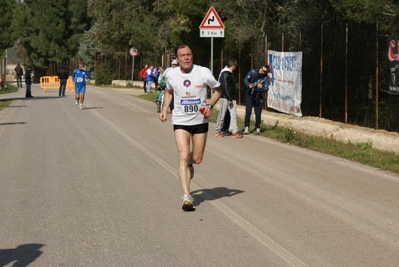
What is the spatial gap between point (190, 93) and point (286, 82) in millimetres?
12430

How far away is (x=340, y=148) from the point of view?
1568cm

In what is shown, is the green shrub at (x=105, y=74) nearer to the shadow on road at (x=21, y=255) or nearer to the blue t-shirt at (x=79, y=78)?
the blue t-shirt at (x=79, y=78)

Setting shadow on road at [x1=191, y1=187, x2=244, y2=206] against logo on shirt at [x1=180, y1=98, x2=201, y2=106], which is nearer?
logo on shirt at [x1=180, y1=98, x2=201, y2=106]

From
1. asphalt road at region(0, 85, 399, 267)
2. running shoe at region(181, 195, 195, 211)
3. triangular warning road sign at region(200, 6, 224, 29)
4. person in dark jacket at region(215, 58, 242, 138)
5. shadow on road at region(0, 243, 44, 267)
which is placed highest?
triangular warning road sign at region(200, 6, 224, 29)

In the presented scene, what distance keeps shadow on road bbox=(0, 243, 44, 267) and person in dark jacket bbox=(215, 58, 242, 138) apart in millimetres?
11384

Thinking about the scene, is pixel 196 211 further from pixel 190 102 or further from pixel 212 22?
pixel 212 22

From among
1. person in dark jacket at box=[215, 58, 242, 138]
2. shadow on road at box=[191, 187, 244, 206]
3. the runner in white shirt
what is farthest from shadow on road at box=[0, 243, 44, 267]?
person in dark jacket at box=[215, 58, 242, 138]

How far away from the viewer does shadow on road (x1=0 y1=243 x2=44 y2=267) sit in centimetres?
669

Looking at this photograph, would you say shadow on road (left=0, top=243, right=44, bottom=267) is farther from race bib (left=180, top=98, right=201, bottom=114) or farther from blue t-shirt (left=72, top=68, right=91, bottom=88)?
blue t-shirt (left=72, top=68, right=91, bottom=88)

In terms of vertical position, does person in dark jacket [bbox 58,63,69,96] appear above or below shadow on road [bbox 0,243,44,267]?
above

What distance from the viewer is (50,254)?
22.8 ft

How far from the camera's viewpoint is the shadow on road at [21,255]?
6.69 metres

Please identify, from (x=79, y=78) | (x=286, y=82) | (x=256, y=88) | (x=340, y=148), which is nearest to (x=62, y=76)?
(x=79, y=78)

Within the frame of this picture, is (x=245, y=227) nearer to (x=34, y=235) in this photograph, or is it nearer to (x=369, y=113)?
(x=34, y=235)
